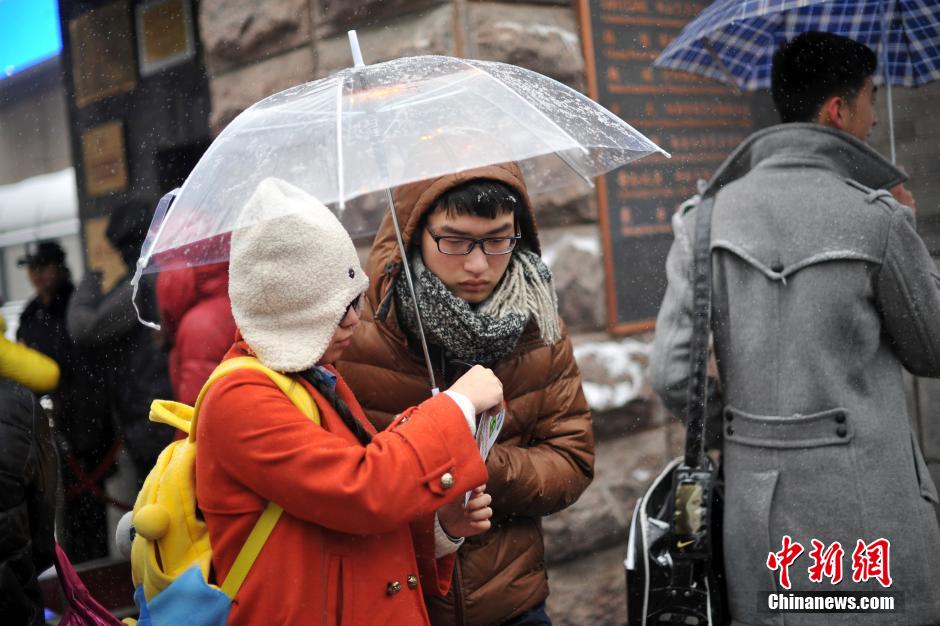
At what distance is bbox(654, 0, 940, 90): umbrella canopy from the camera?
385 centimetres

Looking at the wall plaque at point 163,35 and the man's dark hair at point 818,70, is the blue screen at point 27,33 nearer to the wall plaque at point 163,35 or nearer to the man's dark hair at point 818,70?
the wall plaque at point 163,35

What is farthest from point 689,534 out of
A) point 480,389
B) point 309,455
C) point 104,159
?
point 104,159

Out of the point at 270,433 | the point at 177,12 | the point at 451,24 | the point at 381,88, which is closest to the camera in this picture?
the point at 270,433

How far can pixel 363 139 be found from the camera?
207cm

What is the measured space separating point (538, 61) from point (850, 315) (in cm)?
177

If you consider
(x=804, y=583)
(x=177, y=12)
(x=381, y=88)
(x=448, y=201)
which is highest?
(x=177, y=12)

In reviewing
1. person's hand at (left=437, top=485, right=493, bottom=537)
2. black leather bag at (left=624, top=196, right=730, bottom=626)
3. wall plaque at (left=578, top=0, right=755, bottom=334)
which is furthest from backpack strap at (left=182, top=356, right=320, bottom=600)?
wall plaque at (left=578, top=0, right=755, bottom=334)

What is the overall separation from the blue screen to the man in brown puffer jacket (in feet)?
11.8

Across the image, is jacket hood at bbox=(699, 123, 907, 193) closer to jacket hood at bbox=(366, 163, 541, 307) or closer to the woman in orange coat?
jacket hood at bbox=(366, 163, 541, 307)

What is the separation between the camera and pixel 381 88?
216 centimetres

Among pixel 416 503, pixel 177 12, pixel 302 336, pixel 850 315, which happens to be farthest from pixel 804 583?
pixel 177 12

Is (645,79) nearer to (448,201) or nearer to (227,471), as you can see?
(448,201)

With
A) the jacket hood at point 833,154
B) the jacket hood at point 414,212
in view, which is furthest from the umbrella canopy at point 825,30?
the jacket hood at point 414,212

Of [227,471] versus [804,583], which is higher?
[227,471]
